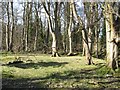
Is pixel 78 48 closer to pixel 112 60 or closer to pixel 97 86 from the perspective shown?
pixel 112 60

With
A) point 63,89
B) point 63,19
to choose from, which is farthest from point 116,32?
point 63,19

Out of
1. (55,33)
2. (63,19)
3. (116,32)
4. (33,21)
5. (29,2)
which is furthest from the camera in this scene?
(33,21)

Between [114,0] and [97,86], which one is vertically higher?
[114,0]

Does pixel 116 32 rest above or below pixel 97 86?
above

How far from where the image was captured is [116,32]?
1634 centimetres

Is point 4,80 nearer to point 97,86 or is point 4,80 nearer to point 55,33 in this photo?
point 97,86

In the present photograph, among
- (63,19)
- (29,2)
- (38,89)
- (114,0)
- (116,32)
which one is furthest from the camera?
(63,19)

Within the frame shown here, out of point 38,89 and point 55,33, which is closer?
point 38,89

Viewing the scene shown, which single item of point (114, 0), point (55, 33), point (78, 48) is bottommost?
point (78, 48)

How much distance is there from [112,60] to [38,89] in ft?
21.8

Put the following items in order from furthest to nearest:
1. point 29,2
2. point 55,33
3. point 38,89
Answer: point 29,2 < point 55,33 < point 38,89

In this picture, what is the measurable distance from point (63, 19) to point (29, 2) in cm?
749

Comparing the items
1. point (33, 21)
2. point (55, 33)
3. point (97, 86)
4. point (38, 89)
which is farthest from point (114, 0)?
point (33, 21)

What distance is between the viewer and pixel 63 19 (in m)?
44.2
